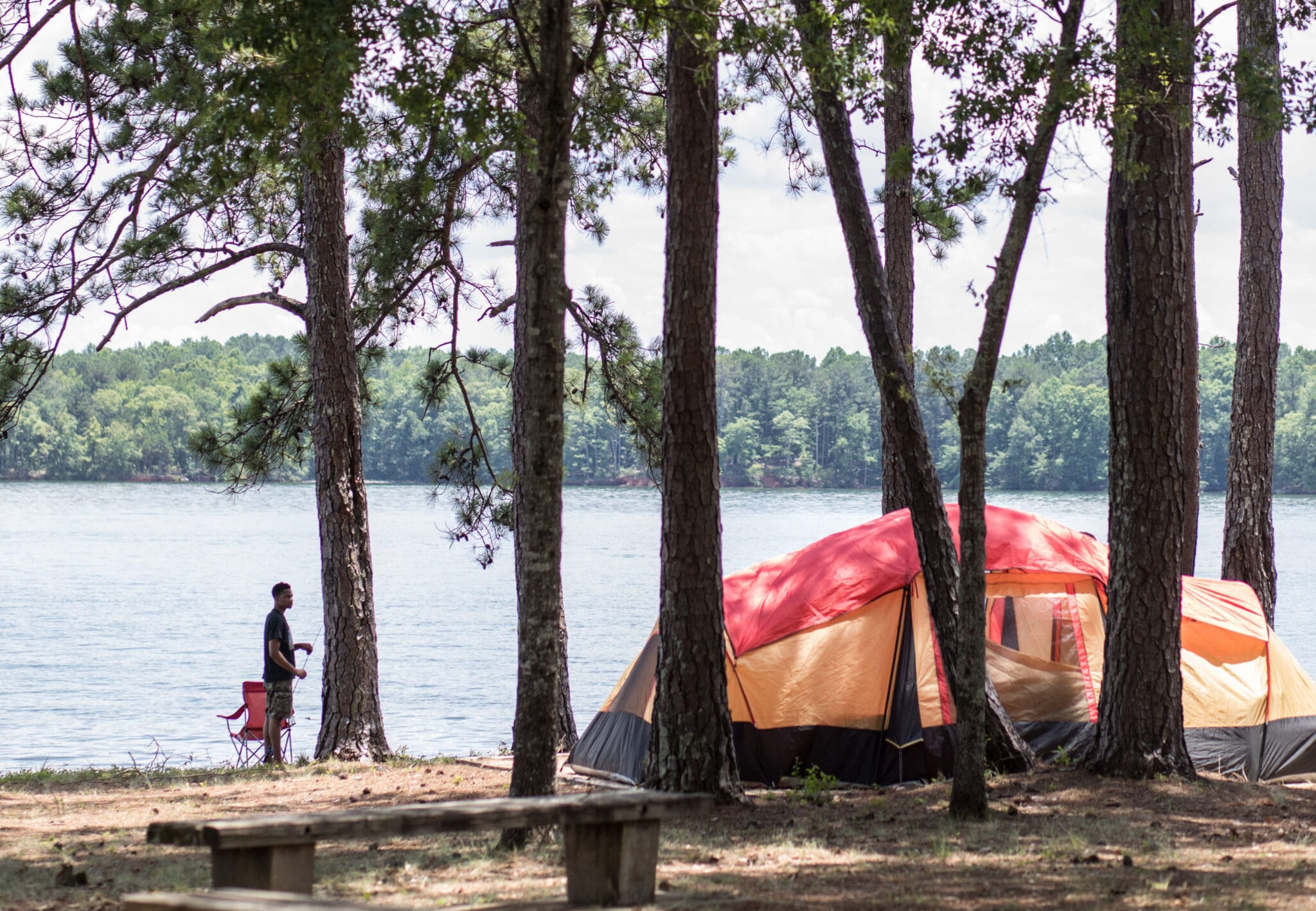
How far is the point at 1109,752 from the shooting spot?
25.4ft

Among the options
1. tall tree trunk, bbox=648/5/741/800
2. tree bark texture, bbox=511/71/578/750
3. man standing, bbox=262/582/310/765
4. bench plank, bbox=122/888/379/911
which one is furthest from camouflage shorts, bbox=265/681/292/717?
bench plank, bbox=122/888/379/911

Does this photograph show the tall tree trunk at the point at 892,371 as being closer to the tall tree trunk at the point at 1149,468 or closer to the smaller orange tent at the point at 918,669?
the smaller orange tent at the point at 918,669

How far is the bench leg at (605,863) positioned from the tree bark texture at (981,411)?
255cm

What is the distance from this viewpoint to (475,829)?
14.0 feet

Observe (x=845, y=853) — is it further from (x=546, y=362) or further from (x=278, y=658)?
(x=278, y=658)

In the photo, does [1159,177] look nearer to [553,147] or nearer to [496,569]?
[553,147]

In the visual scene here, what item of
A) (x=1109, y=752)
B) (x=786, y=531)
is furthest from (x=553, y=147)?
(x=786, y=531)

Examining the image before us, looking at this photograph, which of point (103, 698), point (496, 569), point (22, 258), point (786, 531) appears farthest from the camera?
point (786, 531)

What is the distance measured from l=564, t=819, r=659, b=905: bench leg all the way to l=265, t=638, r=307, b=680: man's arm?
6910 mm

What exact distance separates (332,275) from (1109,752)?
21.8 ft

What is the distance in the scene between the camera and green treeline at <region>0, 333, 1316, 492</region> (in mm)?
74500

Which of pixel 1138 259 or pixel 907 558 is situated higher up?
pixel 1138 259

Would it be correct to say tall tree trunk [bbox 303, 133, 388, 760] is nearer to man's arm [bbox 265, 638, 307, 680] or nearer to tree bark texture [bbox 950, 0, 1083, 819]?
man's arm [bbox 265, 638, 307, 680]

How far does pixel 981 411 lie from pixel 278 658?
21.6ft
